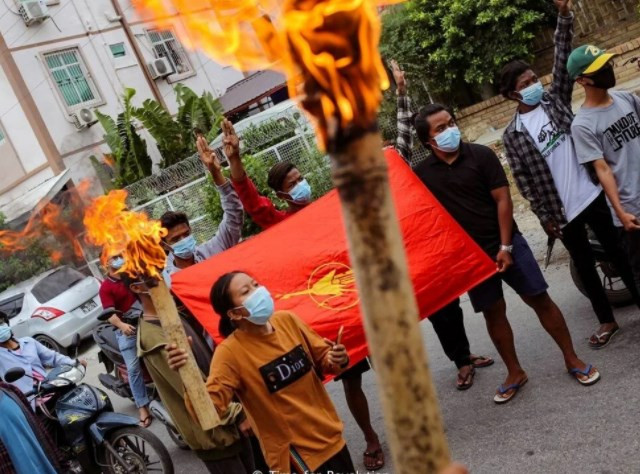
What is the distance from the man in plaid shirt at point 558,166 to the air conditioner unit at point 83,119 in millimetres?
17509

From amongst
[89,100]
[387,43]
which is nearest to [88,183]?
[89,100]

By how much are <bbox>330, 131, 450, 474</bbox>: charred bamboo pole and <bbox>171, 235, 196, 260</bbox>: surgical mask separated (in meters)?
3.33

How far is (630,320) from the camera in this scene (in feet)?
→ 15.8

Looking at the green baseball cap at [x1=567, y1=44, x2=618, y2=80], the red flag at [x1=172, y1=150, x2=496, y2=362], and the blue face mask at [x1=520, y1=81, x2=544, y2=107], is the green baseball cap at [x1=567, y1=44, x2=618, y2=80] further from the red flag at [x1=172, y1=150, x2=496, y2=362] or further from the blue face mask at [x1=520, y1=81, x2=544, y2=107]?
the red flag at [x1=172, y1=150, x2=496, y2=362]

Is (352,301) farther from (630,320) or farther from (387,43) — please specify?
(387,43)

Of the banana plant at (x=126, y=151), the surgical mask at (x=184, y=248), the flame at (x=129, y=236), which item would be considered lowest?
the surgical mask at (x=184, y=248)

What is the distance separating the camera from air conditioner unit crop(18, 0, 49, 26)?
19.3 meters

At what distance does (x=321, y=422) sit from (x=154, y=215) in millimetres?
13159

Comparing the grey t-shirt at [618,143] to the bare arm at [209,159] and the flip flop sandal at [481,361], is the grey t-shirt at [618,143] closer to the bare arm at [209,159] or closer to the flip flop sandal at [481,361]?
the flip flop sandal at [481,361]

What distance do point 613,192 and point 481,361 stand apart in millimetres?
1788

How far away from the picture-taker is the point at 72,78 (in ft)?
67.5

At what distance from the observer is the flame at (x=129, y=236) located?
2758mm

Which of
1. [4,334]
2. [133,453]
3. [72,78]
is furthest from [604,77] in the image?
[72,78]

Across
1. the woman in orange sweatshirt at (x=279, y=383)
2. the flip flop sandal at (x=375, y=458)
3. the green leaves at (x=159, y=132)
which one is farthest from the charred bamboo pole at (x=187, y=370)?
the green leaves at (x=159, y=132)
